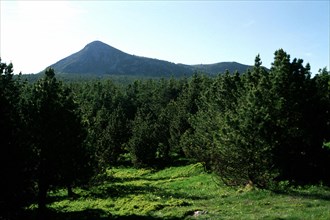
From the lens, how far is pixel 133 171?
66.9 metres

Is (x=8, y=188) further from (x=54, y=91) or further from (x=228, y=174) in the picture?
(x=228, y=174)

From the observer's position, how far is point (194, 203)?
104 feet

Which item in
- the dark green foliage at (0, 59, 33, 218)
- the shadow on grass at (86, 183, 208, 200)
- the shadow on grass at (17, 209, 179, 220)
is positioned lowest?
the shadow on grass at (86, 183, 208, 200)

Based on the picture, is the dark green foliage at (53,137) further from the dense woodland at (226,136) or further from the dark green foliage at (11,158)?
the dark green foliage at (11,158)

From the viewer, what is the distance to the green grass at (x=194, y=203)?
2484cm

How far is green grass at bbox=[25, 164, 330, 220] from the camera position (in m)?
24.8

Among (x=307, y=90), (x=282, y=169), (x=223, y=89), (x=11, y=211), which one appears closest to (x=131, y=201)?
(x=11, y=211)

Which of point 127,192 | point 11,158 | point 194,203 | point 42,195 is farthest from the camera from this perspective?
point 127,192

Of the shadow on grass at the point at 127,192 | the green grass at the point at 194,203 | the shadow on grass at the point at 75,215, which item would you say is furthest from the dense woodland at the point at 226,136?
the shadow on grass at the point at 127,192

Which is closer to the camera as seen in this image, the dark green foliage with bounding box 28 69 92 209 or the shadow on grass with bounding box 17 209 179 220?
the shadow on grass with bounding box 17 209 179 220

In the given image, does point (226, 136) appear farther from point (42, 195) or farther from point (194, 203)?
point (42, 195)

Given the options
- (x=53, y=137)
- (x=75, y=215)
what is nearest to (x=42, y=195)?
(x=75, y=215)

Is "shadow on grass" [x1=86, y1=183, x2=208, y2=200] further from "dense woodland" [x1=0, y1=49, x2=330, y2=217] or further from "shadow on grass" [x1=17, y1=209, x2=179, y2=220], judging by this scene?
"shadow on grass" [x1=17, y1=209, x2=179, y2=220]

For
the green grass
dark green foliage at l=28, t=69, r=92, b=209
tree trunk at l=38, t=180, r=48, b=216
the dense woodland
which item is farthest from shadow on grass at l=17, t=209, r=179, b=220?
dark green foliage at l=28, t=69, r=92, b=209
